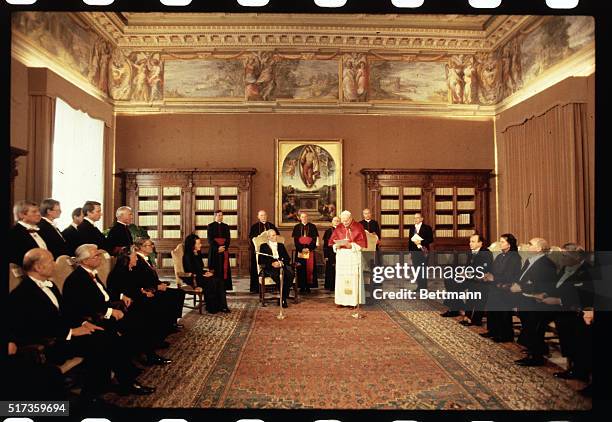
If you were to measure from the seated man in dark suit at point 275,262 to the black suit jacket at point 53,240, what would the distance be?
10.1 ft

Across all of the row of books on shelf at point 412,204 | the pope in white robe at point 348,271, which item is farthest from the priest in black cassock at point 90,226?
the row of books on shelf at point 412,204

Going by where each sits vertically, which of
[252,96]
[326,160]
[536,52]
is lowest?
[326,160]

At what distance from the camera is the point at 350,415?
209cm

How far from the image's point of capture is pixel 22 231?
2312 mm

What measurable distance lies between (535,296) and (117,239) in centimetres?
458

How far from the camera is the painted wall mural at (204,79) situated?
8715 mm

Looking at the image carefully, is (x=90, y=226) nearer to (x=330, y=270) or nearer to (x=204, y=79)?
(x=330, y=270)

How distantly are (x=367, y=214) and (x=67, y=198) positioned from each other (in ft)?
17.7

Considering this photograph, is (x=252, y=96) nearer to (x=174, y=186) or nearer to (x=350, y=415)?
(x=174, y=186)

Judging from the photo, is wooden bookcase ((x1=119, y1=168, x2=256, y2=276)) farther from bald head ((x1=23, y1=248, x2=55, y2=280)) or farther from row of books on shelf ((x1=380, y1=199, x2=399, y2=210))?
bald head ((x1=23, y1=248, x2=55, y2=280))

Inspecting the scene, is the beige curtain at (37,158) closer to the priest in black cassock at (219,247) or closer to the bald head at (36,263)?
the bald head at (36,263)

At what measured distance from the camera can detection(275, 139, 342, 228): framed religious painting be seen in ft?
31.2

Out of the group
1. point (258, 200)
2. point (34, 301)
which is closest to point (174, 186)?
point (258, 200)

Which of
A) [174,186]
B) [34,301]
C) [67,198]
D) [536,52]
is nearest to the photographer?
[34,301]
